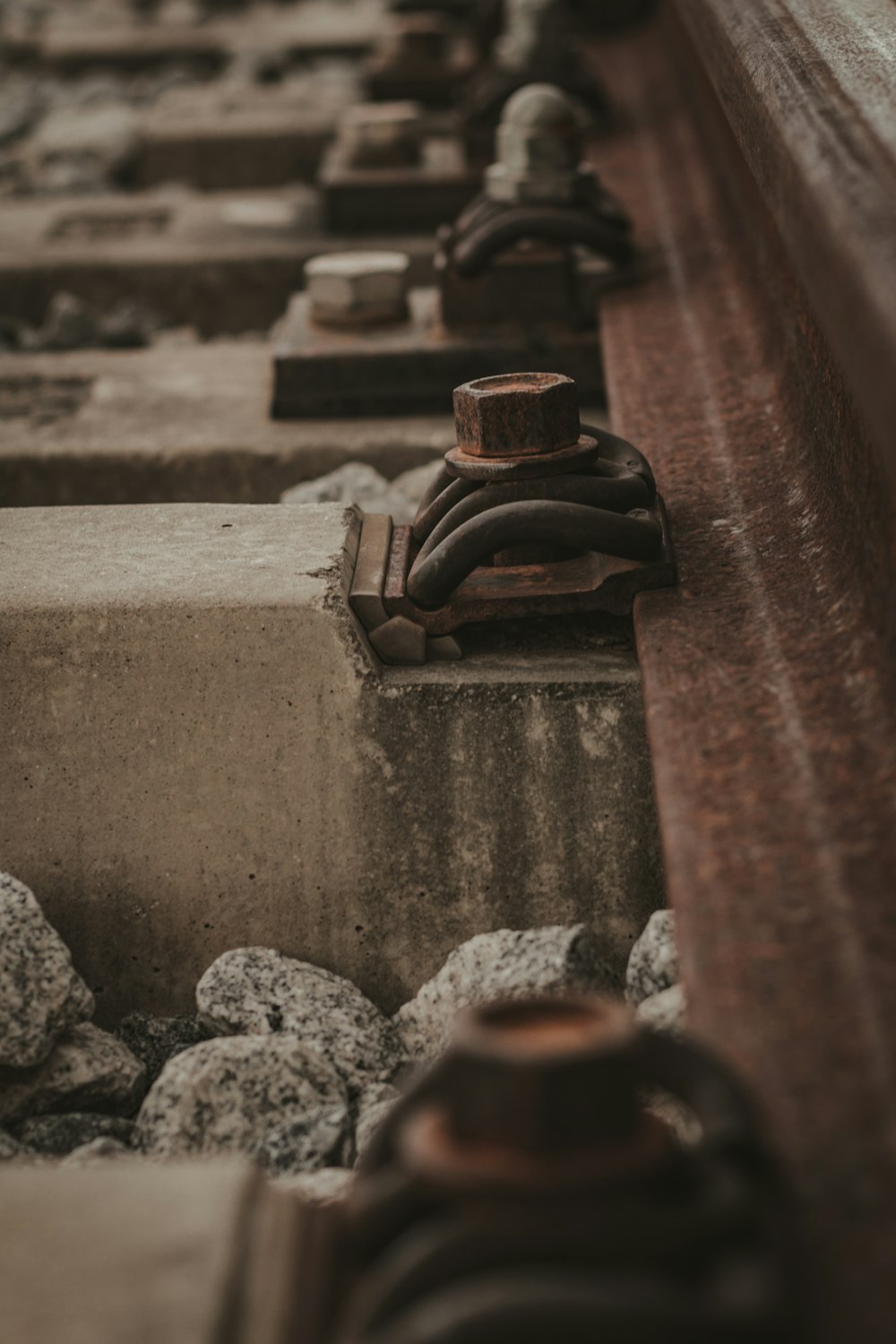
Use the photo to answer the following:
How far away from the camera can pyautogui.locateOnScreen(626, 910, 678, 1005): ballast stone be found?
5.84 feet

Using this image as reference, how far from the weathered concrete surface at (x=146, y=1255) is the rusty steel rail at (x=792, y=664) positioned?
14.7 inches

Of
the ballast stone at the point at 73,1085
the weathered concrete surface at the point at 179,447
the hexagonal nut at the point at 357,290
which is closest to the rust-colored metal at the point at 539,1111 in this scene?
the ballast stone at the point at 73,1085

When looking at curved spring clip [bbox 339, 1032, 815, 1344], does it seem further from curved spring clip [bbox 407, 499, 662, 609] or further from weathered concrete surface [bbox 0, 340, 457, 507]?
weathered concrete surface [bbox 0, 340, 457, 507]

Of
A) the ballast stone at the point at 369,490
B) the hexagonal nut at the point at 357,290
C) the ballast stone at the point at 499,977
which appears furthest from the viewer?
the hexagonal nut at the point at 357,290

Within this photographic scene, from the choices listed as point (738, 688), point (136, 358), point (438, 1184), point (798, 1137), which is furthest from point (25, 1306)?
point (136, 358)

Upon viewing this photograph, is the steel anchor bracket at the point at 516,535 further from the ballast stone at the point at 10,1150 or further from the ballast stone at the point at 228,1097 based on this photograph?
the ballast stone at the point at 10,1150

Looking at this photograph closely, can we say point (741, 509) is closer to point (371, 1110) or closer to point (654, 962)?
point (654, 962)

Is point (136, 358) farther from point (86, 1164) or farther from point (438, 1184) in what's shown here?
point (438, 1184)

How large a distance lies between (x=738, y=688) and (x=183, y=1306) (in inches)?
37.9

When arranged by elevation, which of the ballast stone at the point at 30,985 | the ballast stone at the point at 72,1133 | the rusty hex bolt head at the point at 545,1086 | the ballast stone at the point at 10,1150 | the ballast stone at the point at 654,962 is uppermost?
the rusty hex bolt head at the point at 545,1086

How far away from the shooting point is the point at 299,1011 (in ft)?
6.36

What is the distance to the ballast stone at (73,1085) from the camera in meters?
1.86

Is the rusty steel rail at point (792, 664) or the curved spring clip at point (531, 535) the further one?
the curved spring clip at point (531, 535)

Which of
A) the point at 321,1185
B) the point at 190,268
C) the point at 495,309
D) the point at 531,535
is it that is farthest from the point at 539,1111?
the point at 190,268
